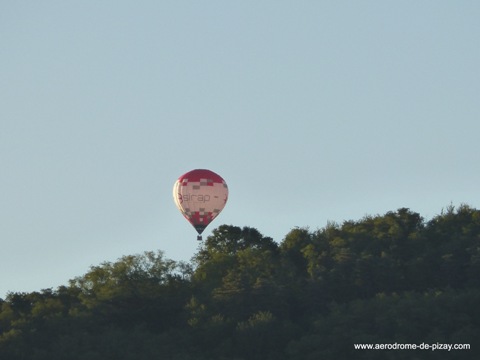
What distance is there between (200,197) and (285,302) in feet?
34.9

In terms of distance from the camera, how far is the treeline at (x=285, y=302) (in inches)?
3435

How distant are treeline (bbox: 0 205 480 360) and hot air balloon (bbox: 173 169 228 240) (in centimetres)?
685

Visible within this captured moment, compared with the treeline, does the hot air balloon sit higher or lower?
higher

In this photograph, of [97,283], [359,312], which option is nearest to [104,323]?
[97,283]

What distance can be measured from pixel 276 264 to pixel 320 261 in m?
2.66

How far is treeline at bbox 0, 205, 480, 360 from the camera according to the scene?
87.2 m

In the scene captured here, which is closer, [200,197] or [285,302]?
[200,197]

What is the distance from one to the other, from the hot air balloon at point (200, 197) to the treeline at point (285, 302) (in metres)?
6.85

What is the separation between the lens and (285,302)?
94625 mm

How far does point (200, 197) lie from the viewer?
8656 cm

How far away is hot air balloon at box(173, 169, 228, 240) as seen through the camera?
86.4m

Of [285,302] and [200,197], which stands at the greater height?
[200,197]

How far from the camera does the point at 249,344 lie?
89688 mm

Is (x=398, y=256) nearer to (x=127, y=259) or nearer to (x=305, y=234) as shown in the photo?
(x=305, y=234)
